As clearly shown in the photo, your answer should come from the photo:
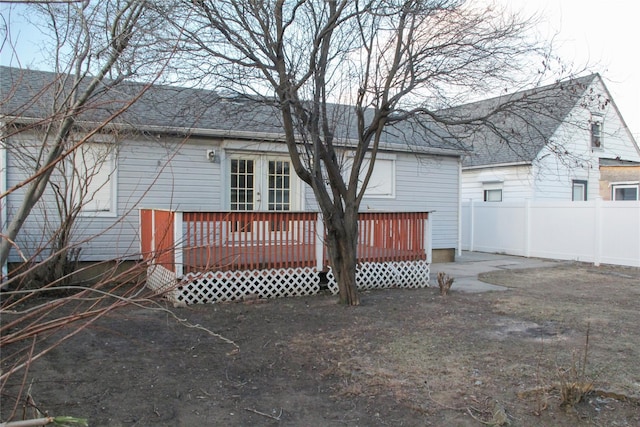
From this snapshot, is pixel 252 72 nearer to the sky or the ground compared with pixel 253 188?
nearer to the sky

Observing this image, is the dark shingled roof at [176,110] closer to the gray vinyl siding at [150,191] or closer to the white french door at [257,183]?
the gray vinyl siding at [150,191]

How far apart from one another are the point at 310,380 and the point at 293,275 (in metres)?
3.98

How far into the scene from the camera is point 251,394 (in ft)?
14.2

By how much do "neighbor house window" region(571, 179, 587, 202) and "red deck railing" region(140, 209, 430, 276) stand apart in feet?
35.6

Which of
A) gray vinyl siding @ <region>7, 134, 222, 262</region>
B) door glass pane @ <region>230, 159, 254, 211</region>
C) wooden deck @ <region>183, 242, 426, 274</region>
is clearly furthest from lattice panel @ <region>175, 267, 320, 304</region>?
door glass pane @ <region>230, 159, 254, 211</region>

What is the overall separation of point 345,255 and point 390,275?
80.1 inches

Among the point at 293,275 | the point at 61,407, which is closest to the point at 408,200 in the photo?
the point at 293,275

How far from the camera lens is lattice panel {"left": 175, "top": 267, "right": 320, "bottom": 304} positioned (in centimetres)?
790

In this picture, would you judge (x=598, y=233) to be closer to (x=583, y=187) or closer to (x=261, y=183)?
(x=583, y=187)

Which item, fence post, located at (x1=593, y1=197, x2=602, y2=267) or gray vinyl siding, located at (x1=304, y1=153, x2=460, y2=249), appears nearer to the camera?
gray vinyl siding, located at (x1=304, y1=153, x2=460, y2=249)

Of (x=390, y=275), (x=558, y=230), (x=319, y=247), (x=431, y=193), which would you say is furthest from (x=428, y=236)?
(x=558, y=230)

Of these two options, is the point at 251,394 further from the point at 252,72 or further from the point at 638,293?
the point at 638,293

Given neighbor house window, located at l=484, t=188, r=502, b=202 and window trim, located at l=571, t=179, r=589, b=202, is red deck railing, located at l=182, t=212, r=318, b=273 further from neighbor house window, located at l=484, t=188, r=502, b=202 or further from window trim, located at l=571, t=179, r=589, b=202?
window trim, located at l=571, t=179, r=589, b=202

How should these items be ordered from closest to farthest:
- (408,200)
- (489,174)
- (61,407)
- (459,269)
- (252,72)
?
(61,407) → (252,72) → (459,269) → (408,200) → (489,174)
